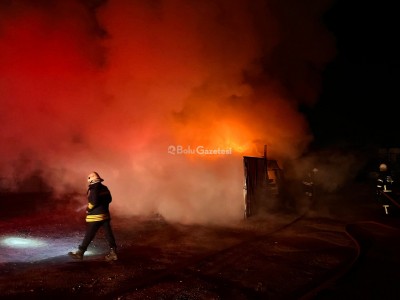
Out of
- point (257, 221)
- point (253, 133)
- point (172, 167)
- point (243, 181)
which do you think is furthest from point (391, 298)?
point (253, 133)

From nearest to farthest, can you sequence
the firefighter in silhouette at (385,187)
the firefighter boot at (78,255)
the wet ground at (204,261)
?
the wet ground at (204,261)
the firefighter boot at (78,255)
the firefighter in silhouette at (385,187)

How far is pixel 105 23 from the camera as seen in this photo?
912cm

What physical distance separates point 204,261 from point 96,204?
5.73ft

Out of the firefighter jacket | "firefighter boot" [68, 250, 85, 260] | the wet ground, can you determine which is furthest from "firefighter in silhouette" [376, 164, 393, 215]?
"firefighter boot" [68, 250, 85, 260]

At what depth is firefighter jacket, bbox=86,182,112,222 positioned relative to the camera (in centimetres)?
519

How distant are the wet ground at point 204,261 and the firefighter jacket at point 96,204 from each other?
63 centimetres

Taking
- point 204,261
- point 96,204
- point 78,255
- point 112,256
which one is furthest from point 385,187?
point 78,255

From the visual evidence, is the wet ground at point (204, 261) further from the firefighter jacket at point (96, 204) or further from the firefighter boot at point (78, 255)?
the firefighter jacket at point (96, 204)

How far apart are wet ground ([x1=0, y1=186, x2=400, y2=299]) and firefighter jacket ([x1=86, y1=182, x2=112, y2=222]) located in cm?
63

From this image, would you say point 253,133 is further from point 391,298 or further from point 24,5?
point 391,298

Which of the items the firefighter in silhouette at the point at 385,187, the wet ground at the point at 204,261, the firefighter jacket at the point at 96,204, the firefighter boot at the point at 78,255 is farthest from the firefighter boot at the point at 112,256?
the firefighter in silhouette at the point at 385,187

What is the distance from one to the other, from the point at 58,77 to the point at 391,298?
27.6 ft

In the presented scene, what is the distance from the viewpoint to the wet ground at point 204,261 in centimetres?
413

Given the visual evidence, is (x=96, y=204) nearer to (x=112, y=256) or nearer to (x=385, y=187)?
(x=112, y=256)
